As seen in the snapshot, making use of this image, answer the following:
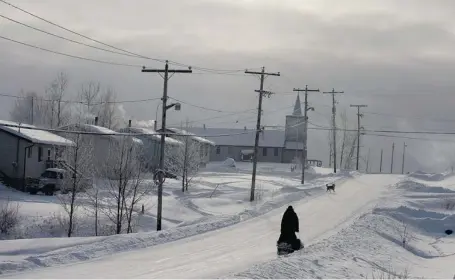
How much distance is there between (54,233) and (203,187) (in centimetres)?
2719

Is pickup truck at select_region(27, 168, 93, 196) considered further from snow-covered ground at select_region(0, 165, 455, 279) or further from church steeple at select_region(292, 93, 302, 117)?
church steeple at select_region(292, 93, 302, 117)

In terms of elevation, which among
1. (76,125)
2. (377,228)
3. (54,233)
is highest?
(76,125)

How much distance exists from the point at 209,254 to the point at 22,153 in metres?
34.5

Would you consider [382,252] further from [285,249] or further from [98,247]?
[98,247]

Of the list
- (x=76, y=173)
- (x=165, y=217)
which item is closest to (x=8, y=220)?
(x=76, y=173)

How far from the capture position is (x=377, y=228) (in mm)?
26797

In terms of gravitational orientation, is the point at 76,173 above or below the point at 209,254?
above

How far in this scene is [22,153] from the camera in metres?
50.1

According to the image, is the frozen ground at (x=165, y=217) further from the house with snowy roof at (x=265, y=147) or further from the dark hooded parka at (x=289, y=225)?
the house with snowy roof at (x=265, y=147)

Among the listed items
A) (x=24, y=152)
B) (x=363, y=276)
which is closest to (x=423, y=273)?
(x=363, y=276)

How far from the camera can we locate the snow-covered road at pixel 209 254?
1592 centimetres

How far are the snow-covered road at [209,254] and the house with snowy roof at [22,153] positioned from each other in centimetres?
2394

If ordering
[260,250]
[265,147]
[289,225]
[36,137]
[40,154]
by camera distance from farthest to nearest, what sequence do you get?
[265,147]
[40,154]
[36,137]
[260,250]
[289,225]

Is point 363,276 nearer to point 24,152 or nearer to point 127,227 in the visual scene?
point 127,227
